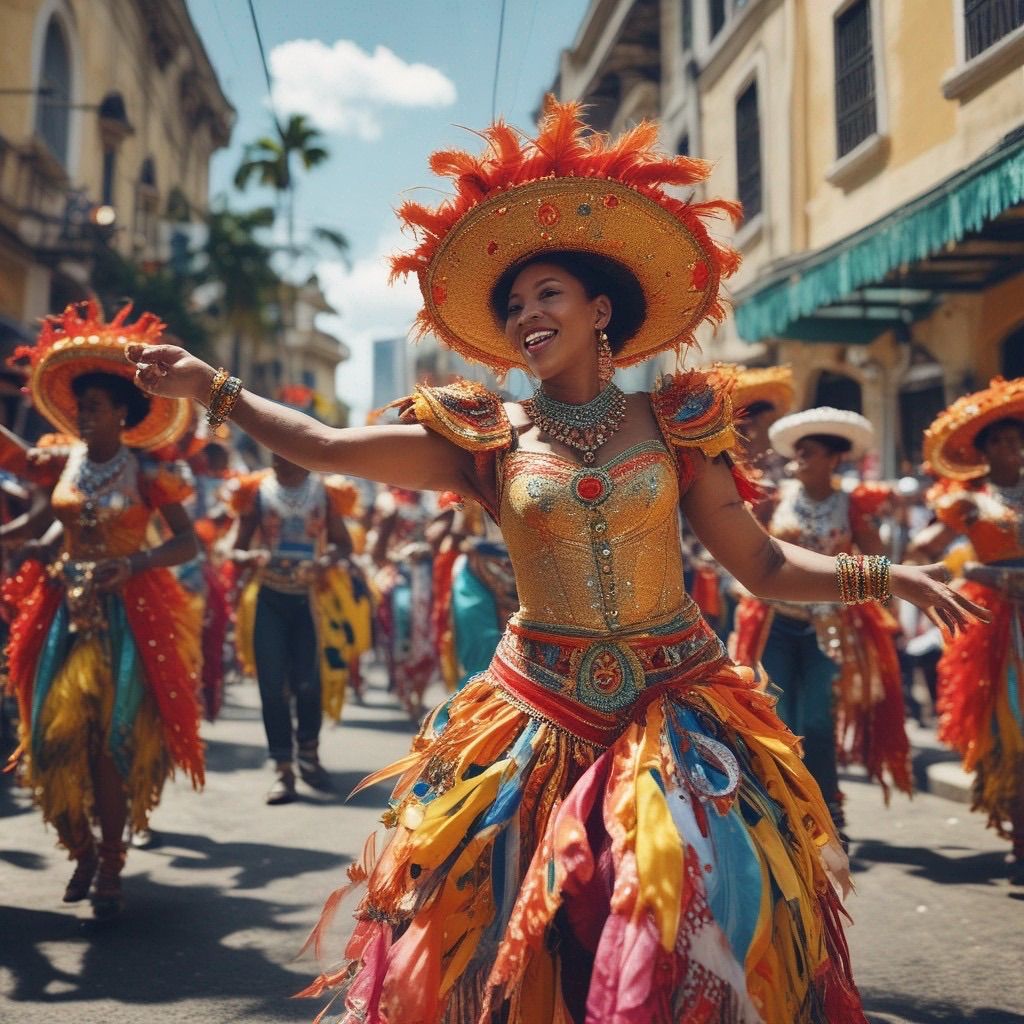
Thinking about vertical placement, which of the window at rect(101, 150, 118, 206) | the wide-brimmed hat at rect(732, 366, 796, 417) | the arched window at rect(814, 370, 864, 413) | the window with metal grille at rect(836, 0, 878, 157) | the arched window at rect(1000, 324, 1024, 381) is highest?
the window at rect(101, 150, 118, 206)

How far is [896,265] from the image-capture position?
9914 millimetres

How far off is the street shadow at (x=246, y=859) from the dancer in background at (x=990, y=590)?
3023mm

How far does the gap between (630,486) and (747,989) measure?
1202mm

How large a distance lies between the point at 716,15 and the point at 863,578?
15924mm

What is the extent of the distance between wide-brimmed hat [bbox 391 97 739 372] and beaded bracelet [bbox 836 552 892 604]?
0.82m

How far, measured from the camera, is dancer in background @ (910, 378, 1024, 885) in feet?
19.7

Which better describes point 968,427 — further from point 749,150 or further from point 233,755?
point 749,150

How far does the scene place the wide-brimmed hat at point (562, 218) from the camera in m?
3.36

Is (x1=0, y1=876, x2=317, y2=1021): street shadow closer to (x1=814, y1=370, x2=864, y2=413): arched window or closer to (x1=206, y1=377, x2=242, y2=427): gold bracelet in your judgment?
(x1=206, y1=377, x2=242, y2=427): gold bracelet

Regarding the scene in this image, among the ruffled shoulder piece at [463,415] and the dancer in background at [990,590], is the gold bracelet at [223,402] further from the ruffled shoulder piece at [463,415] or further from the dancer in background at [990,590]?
the dancer in background at [990,590]

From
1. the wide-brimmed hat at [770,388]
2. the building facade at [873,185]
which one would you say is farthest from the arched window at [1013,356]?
the wide-brimmed hat at [770,388]

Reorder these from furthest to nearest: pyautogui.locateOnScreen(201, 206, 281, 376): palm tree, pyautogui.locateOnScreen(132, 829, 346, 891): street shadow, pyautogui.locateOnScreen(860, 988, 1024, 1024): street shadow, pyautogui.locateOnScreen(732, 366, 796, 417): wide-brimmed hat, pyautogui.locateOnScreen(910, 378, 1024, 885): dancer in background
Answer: pyautogui.locateOnScreen(201, 206, 281, 376): palm tree < pyautogui.locateOnScreen(732, 366, 796, 417): wide-brimmed hat < pyautogui.locateOnScreen(910, 378, 1024, 885): dancer in background < pyautogui.locateOnScreen(132, 829, 346, 891): street shadow < pyautogui.locateOnScreen(860, 988, 1024, 1024): street shadow

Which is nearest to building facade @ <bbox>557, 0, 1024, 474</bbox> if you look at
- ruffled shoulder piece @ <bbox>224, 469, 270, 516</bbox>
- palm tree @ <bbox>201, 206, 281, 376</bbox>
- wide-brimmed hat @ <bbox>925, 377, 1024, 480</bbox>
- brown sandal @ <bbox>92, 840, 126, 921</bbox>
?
wide-brimmed hat @ <bbox>925, 377, 1024, 480</bbox>

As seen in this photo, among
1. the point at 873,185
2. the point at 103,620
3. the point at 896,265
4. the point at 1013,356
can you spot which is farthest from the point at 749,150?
the point at 103,620
